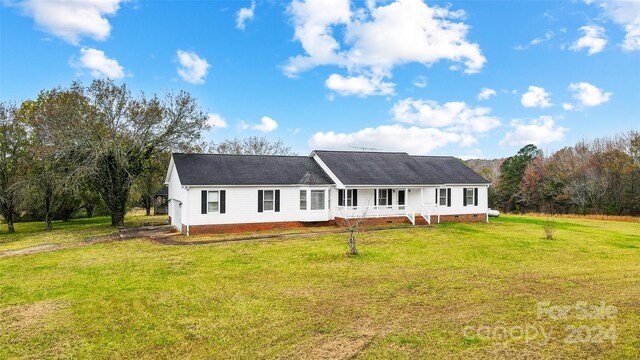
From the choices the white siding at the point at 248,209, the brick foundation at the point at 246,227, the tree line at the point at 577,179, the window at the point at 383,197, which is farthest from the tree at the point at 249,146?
the tree line at the point at 577,179

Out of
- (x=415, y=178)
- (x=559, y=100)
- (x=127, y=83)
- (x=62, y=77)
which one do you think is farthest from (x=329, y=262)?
(x=559, y=100)

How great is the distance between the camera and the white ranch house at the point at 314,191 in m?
21.1

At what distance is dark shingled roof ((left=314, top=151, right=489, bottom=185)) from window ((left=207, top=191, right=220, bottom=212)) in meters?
7.73

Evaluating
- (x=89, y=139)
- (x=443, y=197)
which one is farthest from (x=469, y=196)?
(x=89, y=139)

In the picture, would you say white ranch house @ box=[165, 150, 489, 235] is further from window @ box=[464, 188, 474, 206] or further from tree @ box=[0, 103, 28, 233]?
tree @ box=[0, 103, 28, 233]

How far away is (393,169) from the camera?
2652cm

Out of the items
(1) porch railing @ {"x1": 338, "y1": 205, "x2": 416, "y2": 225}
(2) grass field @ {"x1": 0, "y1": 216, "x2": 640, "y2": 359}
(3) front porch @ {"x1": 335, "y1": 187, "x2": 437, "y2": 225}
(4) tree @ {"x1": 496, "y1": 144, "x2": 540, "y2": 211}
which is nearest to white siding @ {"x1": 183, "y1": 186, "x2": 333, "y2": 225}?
(1) porch railing @ {"x1": 338, "y1": 205, "x2": 416, "y2": 225}

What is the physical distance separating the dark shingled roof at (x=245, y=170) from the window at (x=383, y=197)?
3.89 meters

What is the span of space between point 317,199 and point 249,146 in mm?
26566

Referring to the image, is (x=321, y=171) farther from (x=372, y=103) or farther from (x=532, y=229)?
(x=532, y=229)

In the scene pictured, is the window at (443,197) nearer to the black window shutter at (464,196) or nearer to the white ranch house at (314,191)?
the white ranch house at (314,191)

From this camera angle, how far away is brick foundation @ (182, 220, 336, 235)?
20672 millimetres

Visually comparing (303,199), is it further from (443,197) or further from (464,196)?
(464,196)

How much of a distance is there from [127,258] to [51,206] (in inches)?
655
